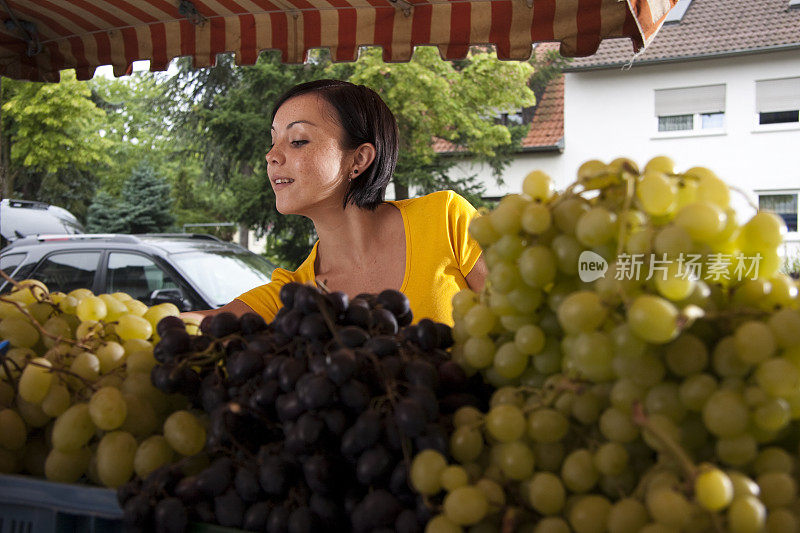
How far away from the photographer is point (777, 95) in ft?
46.5

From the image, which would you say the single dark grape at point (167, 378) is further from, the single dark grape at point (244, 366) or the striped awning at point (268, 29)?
the striped awning at point (268, 29)

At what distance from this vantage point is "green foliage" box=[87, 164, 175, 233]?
A: 63.4 feet

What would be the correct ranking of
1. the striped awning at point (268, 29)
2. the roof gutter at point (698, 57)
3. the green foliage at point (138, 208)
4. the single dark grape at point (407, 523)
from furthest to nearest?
the green foliage at point (138, 208) < the roof gutter at point (698, 57) < the striped awning at point (268, 29) < the single dark grape at point (407, 523)

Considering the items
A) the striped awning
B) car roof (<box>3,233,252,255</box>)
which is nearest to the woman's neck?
the striped awning

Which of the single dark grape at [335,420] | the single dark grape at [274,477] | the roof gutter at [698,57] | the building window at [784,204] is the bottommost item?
the single dark grape at [274,477]

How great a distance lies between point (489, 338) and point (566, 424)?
169 millimetres

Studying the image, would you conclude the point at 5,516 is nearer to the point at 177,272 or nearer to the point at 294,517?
Result: the point at 294,517

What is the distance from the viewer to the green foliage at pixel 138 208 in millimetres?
19312

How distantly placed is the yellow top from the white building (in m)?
12.1

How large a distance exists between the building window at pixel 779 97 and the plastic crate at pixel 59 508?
52.7 ft

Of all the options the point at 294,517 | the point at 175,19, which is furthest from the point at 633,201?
the point at 175,19

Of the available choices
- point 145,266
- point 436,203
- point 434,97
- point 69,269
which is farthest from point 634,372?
point 434,97

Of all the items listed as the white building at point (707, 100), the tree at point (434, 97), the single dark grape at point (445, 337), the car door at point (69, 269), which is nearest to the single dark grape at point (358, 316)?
the single dark grape at point (445, 337)

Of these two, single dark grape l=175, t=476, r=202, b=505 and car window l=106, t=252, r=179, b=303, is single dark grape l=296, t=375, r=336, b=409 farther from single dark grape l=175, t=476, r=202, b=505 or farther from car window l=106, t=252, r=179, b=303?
car window l=106, t=252, r=179, b=303
